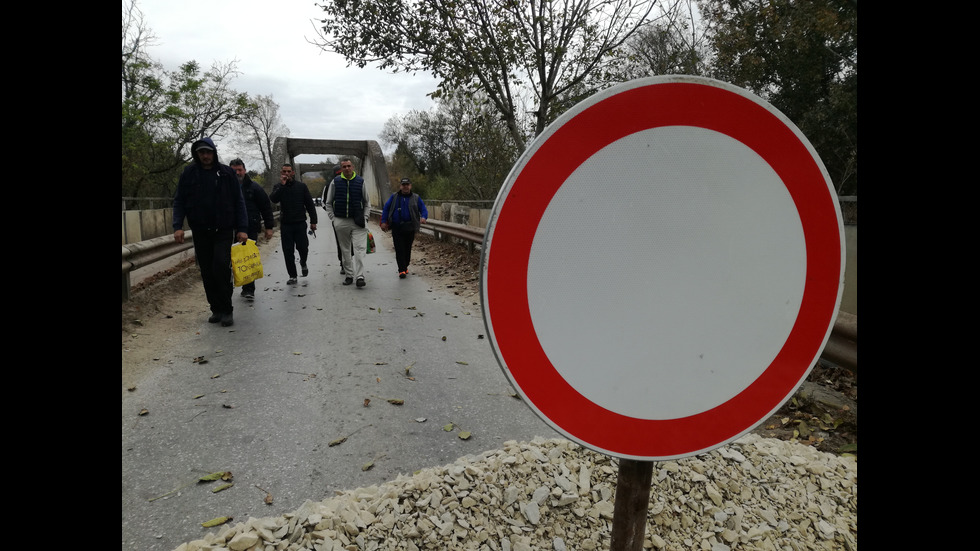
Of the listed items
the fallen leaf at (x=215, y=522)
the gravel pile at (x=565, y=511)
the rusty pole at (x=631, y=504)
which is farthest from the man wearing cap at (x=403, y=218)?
the rusty pole at (x=631, y=504)

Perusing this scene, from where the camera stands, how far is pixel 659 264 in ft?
3.46

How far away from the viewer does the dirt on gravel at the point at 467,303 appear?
9.98 feet

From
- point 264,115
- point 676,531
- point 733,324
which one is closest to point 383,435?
point 676,531

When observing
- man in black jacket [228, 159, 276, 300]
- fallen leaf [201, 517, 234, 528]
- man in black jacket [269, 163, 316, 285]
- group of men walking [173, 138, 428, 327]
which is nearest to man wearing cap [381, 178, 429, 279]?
group of men walking [173, 138, 428, 327]

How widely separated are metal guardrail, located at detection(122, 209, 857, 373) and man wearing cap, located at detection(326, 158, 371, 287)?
2.22 m

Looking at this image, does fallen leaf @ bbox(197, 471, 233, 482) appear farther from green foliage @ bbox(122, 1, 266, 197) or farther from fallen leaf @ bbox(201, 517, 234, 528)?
green foliage @ bbox(122, 1, 266, 197)

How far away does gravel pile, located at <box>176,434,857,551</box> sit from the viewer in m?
1.93

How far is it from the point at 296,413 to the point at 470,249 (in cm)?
836

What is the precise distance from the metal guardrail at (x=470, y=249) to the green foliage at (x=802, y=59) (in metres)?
8.25

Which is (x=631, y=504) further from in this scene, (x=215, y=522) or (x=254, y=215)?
(x=254, y=215)

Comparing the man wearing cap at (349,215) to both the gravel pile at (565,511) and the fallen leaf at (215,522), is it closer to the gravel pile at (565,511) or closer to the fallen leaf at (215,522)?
the fallen leaf at (215,522)

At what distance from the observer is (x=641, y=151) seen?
103cm

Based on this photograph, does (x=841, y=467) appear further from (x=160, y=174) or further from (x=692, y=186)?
(x=160, y=174)

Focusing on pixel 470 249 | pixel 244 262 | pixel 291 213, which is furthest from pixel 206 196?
pixel 470 249
